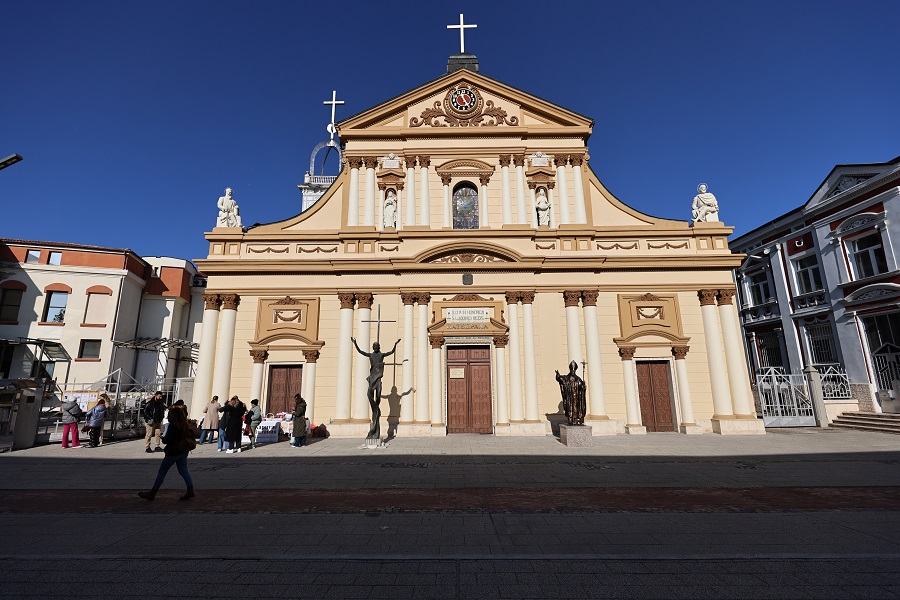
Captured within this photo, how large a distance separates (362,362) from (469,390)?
466 cm

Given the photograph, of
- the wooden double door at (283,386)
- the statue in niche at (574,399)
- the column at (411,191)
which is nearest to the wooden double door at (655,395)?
the statue in niche at (574,399)

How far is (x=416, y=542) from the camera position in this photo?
5.15 metres

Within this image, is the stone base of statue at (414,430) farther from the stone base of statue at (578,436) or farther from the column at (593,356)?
the column at (593,356)

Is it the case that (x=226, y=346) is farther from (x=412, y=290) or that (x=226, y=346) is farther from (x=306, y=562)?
(x=306, y=562)

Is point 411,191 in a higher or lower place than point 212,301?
higher

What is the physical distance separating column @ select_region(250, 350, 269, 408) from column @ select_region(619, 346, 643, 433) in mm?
15242

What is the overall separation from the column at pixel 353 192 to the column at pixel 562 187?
943 centimetres

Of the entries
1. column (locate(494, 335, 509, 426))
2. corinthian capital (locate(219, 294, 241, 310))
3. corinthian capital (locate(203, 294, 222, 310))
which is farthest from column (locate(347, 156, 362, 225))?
column (locate(494, 335, 509, 426))

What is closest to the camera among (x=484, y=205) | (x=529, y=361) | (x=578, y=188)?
Result: (x=529, y=361)

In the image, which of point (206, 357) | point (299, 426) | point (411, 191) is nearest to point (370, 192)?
point (411, 191)

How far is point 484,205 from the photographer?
1912 centimetres

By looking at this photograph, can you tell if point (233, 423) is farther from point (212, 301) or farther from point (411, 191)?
point (411, 191)

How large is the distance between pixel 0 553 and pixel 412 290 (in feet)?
45.7

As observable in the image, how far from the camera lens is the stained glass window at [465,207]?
1942 cm
